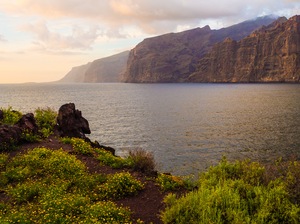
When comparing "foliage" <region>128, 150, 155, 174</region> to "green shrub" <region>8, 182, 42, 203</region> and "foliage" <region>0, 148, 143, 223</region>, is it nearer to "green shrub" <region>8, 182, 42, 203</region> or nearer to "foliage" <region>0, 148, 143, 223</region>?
"foliage" <region>0, 148, 143, 223</region>

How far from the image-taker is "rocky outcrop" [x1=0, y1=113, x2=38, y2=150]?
1984cm

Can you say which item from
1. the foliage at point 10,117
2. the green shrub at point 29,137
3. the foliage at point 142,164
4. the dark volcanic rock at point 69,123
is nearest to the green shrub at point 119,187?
the foliage at point 142,164

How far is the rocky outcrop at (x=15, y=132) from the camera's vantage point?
19844 mm

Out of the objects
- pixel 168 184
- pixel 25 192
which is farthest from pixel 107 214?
pixel 25 192

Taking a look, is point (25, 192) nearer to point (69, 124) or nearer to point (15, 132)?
point (15, 132)

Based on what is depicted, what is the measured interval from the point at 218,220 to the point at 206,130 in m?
46.3

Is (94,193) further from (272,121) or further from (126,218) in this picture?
(272,121)

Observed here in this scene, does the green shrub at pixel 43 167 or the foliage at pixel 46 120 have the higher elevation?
the foliage at pixel 46 120

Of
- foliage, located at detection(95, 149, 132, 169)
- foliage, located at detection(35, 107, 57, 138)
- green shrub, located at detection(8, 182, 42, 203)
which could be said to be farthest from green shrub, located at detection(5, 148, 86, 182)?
foliage, located at detection(35, 107, 57, 138)

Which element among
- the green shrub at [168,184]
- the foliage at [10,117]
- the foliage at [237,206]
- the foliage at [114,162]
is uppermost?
the foliage at [10,117]

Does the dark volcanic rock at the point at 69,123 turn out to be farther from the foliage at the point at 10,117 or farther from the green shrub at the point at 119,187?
the green shrub at the point at 119,187

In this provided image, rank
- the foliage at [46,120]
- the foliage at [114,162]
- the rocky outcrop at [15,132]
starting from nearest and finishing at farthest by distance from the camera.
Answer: the foliage at [114,162], the rocky outcrop at [15,132], the foliage at [46,120]

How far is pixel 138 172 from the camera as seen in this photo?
16.5m

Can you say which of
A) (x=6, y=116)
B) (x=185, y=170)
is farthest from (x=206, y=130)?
(x=6, y=116)
